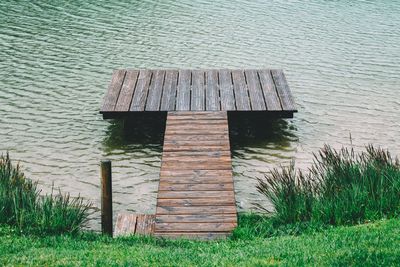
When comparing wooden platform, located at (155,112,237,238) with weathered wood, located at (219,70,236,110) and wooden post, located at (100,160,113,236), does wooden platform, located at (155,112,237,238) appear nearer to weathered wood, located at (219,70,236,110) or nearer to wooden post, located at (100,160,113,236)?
weathered wood, located at (219,70,236,110)

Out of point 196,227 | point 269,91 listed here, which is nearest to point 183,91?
point 269,91

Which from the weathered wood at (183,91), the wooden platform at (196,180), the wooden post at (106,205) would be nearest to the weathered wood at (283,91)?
the wooden platform at (196,180)

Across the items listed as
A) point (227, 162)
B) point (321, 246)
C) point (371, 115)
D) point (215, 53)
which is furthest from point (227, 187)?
point (215, 53)

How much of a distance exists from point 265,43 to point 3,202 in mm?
13488

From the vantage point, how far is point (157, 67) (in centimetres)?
1748

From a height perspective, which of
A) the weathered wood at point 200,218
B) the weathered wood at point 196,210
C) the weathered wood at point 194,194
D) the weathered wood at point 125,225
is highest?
the weathered wood at point 194,194

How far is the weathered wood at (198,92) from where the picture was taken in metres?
13.4

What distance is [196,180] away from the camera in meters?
9.81

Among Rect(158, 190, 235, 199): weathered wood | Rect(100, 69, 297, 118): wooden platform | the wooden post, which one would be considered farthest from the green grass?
Rect(100, 69, 297, 118): wooden platform

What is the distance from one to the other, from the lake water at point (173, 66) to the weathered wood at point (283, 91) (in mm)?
720

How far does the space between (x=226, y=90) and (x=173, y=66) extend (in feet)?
12.5

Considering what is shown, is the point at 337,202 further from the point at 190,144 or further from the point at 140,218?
the point at 190,144

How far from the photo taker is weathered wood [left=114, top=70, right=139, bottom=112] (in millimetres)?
13016

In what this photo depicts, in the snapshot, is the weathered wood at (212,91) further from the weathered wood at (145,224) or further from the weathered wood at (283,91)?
the weathered wood at (145,224)
